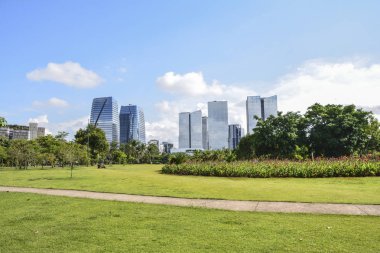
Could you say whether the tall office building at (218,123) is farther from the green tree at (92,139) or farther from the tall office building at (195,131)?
the green tree at (92,139)

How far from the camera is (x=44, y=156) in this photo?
4797cm

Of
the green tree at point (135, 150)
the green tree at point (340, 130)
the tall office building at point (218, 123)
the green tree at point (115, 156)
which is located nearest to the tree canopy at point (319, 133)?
the green tree at point (340, 130)

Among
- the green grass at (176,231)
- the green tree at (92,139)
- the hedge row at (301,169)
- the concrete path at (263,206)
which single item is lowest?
the green grass at (176,231)

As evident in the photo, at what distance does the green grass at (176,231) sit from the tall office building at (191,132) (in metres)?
174

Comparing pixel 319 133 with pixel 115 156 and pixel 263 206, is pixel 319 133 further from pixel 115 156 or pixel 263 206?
pixel 115 156

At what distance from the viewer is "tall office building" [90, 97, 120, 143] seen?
190625 millimetres

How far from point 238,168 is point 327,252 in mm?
20904

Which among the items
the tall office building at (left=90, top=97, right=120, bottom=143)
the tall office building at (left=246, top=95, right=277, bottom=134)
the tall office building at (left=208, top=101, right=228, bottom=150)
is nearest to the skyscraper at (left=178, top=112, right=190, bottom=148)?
the tall office building at (left=208, top=101, right=228, bottom=150)

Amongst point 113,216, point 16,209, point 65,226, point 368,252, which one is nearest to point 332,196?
point 368,252

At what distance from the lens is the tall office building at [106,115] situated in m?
191

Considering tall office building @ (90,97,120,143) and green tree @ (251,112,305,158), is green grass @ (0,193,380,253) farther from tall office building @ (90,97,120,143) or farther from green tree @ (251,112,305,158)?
tall office building @ (90,97,120,143)

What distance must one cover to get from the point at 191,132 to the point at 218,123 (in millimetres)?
24601

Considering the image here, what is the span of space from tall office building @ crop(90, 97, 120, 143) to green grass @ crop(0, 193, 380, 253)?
18465 cm

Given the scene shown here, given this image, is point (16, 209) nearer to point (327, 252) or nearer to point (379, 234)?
point (327, 252)
